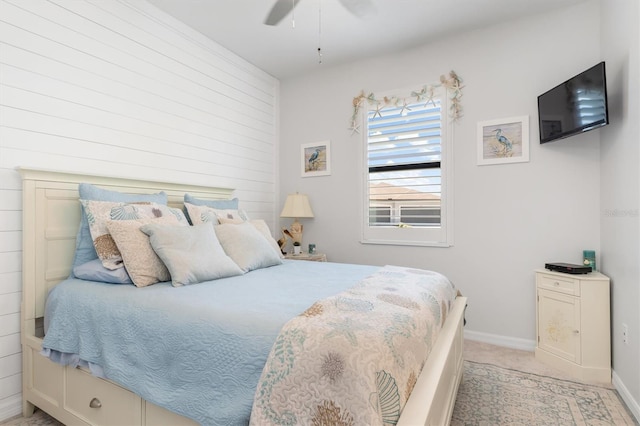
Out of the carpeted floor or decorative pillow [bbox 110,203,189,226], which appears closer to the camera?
the carpeted floor

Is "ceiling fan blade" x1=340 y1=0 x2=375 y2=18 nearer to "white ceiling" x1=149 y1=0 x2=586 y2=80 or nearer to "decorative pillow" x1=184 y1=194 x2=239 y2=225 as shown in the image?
Answer: "white ceiling" x1=149 y1=0 x2=586 y2=80

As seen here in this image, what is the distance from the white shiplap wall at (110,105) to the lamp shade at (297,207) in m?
0.41

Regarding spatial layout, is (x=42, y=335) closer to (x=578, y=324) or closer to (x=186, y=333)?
(x=186, y=333)

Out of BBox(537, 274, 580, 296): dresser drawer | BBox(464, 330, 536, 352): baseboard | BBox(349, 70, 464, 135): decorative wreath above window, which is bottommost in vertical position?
BBox(464, 330, 536, 352): baseboard

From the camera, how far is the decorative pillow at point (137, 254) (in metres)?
1.82

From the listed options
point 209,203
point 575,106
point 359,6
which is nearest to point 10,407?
point 209,203

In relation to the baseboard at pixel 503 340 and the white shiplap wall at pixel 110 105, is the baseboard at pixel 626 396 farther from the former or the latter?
the white shiplap wall at pixel 110 105

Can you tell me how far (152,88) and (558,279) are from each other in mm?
3419

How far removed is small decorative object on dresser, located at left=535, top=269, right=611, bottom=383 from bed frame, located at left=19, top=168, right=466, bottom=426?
80 centimetres

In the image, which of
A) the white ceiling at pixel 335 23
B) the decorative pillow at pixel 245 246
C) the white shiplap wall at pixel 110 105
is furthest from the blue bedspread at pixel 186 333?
the white ceiling at pixel 335 23

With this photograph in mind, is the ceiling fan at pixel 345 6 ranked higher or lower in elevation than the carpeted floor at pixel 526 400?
higher

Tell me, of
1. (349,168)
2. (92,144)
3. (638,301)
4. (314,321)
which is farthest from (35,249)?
(638,301)

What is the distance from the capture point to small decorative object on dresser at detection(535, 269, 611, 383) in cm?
229

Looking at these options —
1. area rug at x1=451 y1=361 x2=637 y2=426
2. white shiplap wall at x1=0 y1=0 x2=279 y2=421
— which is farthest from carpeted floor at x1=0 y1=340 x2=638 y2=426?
white shiplap wall at x1=0 y1=0 x2=279 y2=421
